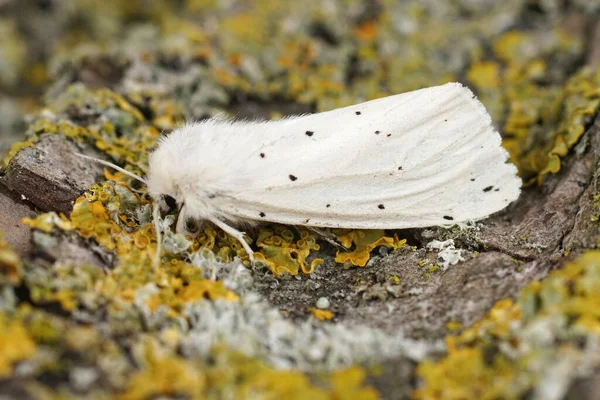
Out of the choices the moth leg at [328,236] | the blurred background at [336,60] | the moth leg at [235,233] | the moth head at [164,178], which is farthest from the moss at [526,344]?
the blurred background at [336,60]

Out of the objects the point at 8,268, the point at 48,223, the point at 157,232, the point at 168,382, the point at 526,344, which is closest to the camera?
the point at 168,382

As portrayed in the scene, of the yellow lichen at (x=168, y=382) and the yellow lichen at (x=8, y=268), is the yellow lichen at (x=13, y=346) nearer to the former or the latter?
the yellow lichen at (x=8, y=268)

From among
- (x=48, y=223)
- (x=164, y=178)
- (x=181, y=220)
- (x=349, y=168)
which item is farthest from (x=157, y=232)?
(x=349, y=168)

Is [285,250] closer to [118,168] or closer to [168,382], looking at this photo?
[118,168]

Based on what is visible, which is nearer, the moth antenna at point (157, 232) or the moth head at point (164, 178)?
the moth antenna at point (157, 232)

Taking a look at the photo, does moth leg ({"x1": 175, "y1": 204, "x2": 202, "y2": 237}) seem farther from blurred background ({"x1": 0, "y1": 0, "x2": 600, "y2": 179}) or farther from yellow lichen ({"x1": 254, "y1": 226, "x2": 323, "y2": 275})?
blurred background ({"x1": 0, "y1": 0, "x2": 600, "y2": 179})

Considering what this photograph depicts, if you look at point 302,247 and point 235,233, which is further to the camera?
point 302,247

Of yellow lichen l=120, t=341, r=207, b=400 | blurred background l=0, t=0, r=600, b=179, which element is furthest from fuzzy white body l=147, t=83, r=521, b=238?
yellow lichen l=120, t=341, r=207, b=400
